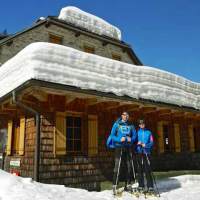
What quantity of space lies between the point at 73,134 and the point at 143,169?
122 inches

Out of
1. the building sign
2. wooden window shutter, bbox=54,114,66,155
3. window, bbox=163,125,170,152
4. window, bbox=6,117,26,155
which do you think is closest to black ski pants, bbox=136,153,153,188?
wooden window shutter, bbox=54,114,66,155

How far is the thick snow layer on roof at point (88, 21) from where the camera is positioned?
17078 mm

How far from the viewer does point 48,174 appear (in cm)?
832

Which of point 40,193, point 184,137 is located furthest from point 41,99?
point 184,137

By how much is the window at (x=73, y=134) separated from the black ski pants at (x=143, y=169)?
2.84 metres

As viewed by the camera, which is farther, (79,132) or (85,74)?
(79,132)

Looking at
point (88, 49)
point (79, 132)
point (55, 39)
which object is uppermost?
point (55, 39)

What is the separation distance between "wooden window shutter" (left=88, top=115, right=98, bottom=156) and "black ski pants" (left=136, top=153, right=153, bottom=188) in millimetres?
2637

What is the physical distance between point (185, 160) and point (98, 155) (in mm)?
5917

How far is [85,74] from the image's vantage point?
895 centimetres

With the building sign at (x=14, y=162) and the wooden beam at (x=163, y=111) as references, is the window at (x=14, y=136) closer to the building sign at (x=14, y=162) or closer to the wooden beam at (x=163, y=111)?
the building sign at (x=14, y=162)

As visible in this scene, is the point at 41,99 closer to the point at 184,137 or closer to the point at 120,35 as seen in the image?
the point at 184,137

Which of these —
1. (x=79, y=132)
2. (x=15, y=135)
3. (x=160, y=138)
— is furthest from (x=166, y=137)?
(x=15, y=135)

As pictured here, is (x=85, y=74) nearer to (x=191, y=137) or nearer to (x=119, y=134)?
(x=119, y=134)
